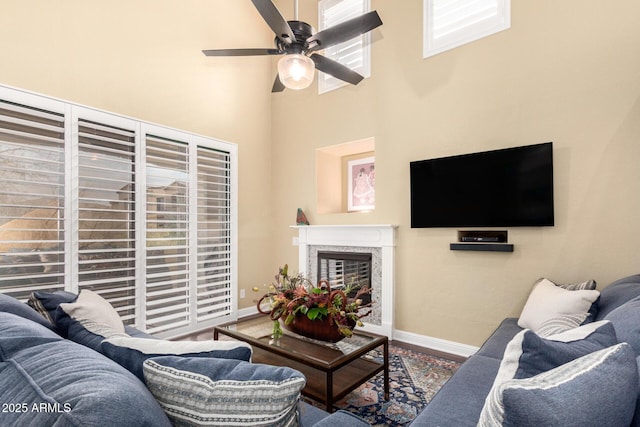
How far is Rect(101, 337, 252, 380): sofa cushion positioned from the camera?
899 millimetres

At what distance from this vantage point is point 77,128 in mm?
2873

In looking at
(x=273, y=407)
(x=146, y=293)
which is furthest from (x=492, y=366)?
(x=146, y=293)

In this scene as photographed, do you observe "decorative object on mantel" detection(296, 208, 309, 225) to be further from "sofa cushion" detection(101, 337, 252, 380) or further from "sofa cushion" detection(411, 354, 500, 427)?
"sofa cushion" detection(101, 337, 252, 380)

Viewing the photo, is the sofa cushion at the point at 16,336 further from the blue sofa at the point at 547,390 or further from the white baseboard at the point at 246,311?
the white baseboard at the point at 246,311

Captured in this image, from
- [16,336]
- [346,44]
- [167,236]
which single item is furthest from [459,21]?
[16,336]

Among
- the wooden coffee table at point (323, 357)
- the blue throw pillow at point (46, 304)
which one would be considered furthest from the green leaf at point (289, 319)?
the blue throw pillow at point (46, 304)

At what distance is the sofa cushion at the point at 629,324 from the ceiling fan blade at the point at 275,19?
2.29m

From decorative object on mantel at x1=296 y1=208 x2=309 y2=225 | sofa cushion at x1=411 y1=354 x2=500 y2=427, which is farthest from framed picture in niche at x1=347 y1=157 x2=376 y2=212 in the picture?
sofa cushion at x1=411 y1=354 x2=500 y2=427

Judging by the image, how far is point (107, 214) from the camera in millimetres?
3080

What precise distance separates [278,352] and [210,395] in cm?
131

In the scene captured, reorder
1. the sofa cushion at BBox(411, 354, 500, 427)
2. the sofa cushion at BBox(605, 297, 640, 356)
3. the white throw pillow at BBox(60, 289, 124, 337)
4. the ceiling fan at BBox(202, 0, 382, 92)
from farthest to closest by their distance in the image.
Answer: the ceiling fan at BBox(202, 0, 382, 92), the white throw pillow at BBox(60, 289, 124, 337), the sofa cushion at BBox(411, 354, 500, 427), the sofa cushion at BBox(605, 297, 640, 356)

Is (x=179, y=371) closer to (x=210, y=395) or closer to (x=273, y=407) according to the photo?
(x=210, y=395)

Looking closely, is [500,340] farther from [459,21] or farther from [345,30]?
[459,21]

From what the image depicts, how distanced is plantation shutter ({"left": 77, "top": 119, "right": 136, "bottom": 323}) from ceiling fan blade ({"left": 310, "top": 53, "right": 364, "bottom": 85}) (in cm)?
206
